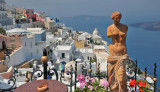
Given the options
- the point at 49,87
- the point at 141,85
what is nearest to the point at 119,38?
the point at 141,85

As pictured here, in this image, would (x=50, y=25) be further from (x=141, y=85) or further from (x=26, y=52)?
(x=141, y=85)

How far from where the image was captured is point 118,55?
4211 mm

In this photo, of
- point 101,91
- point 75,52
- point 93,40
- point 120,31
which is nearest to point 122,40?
point 120,31

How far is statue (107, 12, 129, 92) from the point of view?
13.6 ft

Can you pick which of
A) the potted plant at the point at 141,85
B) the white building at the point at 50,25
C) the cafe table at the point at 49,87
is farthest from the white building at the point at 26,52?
the white building at the point at 50,25

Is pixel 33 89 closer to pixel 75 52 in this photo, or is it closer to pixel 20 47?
pixel 20 47

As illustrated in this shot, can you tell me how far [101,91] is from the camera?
4328 mm

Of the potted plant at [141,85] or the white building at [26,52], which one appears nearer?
the potted plant at [141,85]

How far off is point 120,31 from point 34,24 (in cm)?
3618

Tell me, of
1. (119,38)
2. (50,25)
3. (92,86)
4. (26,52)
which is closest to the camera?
(119,38)

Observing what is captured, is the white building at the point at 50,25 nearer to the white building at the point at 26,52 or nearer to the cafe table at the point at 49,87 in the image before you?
the white building at the point at 26,52

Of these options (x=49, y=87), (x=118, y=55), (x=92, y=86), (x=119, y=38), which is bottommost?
(x=92, y=86)

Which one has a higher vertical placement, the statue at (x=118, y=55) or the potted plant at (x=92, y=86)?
the statue at (x=118, y=55)

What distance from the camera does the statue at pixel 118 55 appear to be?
4.15 meters
